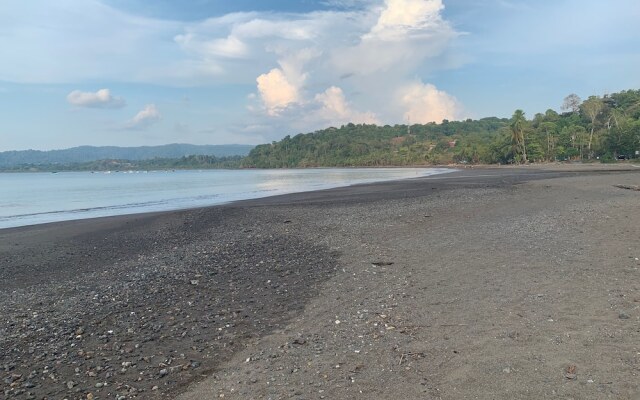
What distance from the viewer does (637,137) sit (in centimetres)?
8194

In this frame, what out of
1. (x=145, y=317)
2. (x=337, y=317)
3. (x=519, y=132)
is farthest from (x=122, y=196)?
(x=519, y=132)

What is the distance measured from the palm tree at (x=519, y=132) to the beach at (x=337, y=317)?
98.1 metres

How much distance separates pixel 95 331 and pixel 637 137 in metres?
97.8

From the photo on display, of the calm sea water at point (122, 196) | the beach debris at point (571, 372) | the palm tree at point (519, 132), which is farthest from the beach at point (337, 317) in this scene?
the palm tree at point (519, 132)

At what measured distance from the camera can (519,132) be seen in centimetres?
10519

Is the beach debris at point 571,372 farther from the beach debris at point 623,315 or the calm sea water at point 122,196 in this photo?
the calm sea water at point 122,196

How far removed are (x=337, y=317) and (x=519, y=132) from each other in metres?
110

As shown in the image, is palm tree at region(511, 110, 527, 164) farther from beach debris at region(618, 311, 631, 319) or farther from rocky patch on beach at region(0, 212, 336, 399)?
beach debris at region(618, 311, 631, 319)

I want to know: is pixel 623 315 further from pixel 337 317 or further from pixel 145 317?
pixel 145 317

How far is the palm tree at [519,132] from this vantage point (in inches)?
4099

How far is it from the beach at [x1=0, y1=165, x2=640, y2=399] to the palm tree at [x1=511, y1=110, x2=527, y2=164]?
9814 cm

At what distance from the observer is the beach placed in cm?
501

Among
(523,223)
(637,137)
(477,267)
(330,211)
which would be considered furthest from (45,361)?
(637,137)

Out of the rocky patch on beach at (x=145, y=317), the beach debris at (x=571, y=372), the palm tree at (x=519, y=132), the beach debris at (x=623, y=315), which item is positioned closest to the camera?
the beach debris at (x=571, y=372)
